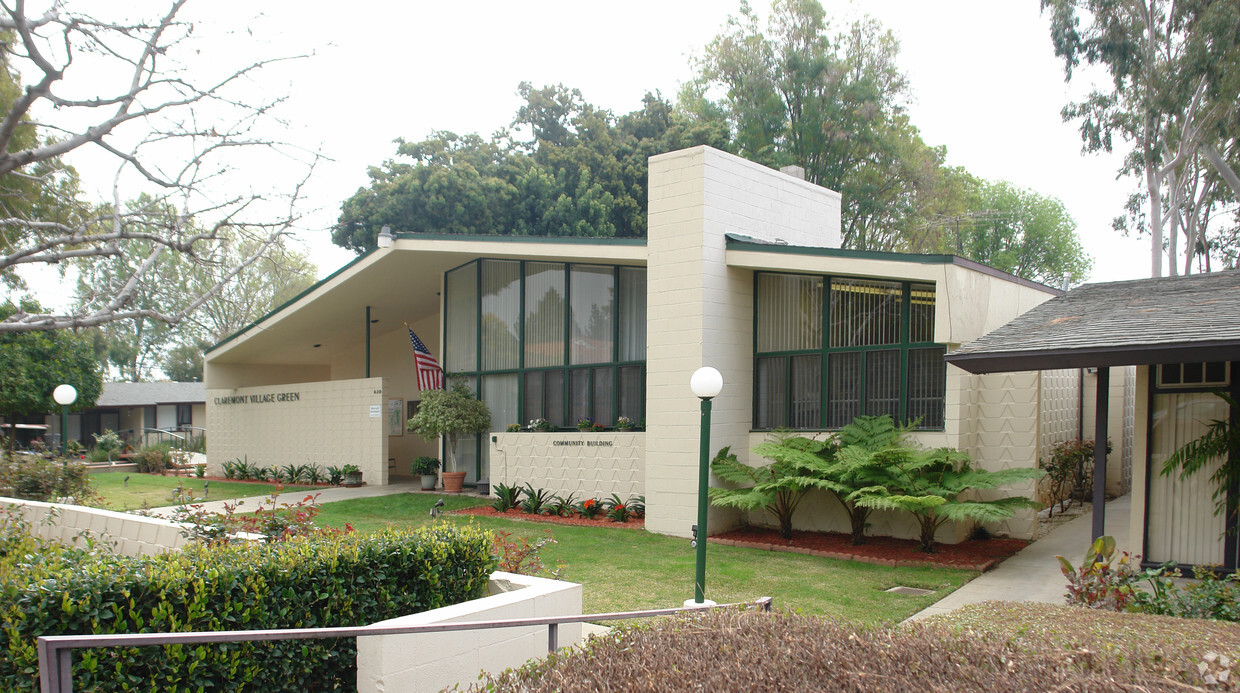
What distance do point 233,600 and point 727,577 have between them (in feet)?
18.9

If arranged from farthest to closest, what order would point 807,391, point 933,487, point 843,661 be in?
point 807,391
point 933,487
point 843,661

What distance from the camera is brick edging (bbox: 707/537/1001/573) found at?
377 inches

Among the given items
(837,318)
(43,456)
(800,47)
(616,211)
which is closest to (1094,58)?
Result: (800,47)

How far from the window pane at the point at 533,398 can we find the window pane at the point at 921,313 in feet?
24.1

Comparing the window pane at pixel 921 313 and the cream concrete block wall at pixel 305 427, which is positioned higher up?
the window pane at pixel 921 313

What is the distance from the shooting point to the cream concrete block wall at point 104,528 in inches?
308

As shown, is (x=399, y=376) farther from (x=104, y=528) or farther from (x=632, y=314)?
(x=104, y=528)

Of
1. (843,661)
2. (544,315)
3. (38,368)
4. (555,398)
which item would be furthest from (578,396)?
(38,368)

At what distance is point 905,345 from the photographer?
36.6ft

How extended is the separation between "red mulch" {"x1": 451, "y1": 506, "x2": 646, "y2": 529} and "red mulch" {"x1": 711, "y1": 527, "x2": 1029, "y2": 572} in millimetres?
1721

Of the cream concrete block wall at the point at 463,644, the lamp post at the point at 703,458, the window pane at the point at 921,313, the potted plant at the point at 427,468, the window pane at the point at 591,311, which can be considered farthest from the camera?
the potted plant at the point at 427,468

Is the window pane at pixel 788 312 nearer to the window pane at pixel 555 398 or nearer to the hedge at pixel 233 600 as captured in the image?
the window pane at pixel 555 398

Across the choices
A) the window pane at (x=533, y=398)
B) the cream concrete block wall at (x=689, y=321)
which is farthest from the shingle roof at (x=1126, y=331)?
the window pane at (x=533, y=398)

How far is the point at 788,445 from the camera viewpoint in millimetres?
11508
